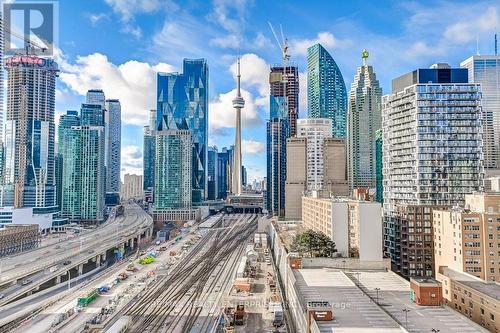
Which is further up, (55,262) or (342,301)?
(342,301)

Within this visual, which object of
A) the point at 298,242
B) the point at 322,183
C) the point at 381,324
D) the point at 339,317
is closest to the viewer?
the point at 381,324

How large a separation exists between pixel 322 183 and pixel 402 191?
9054 cm

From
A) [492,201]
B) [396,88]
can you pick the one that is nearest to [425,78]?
[396,88]

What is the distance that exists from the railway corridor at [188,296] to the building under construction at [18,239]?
56510 mm

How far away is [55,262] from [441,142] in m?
102

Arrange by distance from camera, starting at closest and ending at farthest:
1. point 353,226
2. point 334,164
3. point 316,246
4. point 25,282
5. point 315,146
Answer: point 316,246, point 353,226, point 25,282, point 334,164, point 315,146

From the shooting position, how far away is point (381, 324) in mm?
43281

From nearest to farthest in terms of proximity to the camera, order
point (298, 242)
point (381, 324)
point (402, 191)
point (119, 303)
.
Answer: point (381, 324) < point (119, 303) < point (298, 242) < point (402, 191)

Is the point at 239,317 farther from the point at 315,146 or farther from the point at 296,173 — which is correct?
the point at 315,146

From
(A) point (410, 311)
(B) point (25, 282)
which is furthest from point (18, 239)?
(A) point (410, 311)

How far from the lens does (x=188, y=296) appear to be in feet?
267

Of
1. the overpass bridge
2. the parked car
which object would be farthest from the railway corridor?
the parked car

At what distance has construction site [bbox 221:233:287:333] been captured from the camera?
2335 inches

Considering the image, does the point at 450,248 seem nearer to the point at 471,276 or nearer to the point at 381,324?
the point at 471,276
